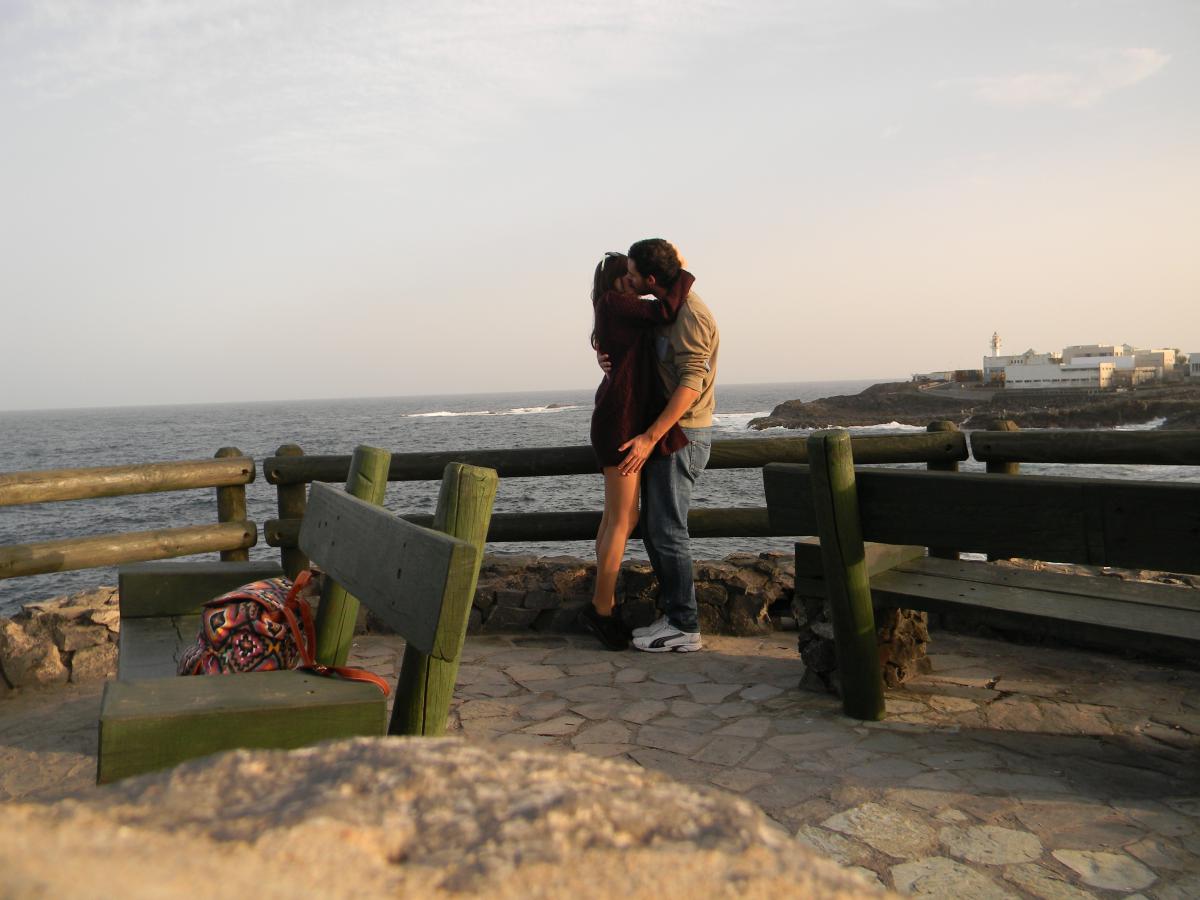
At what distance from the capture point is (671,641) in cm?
511

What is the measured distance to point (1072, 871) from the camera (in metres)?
2.64

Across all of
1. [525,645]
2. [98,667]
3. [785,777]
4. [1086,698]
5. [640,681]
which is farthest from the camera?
[525,645]

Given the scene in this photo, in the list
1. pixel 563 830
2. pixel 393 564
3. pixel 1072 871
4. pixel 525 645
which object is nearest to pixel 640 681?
pixel 525 645

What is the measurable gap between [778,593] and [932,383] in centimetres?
8849

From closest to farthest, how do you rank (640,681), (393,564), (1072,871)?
(393,564), (1072,871), (640,681)

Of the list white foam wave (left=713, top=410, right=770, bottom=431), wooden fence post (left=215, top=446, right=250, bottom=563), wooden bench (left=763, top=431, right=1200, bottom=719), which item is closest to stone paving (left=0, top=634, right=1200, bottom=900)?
wooden bench (left=763, top=431, right=1200, bottom=719)

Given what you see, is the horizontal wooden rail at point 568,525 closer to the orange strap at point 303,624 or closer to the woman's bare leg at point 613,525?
the woman's bare leg at point 613,525

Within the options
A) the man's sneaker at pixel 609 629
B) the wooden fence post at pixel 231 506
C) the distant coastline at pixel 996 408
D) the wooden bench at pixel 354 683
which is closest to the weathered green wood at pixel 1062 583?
the man's sneaker at pixel 609 629

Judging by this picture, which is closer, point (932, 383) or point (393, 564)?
point (393, 564)

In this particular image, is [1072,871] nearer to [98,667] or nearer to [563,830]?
[563,830]

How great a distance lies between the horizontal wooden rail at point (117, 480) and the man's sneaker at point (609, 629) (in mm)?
2179

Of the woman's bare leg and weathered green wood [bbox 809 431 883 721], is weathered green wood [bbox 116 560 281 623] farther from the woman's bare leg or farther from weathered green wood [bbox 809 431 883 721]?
weathered green wood [bbox 809 431 883 721]

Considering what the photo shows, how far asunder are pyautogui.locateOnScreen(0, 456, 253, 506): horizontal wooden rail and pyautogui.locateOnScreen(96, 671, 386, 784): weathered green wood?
2.84m

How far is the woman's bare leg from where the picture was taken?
4.92 metres
